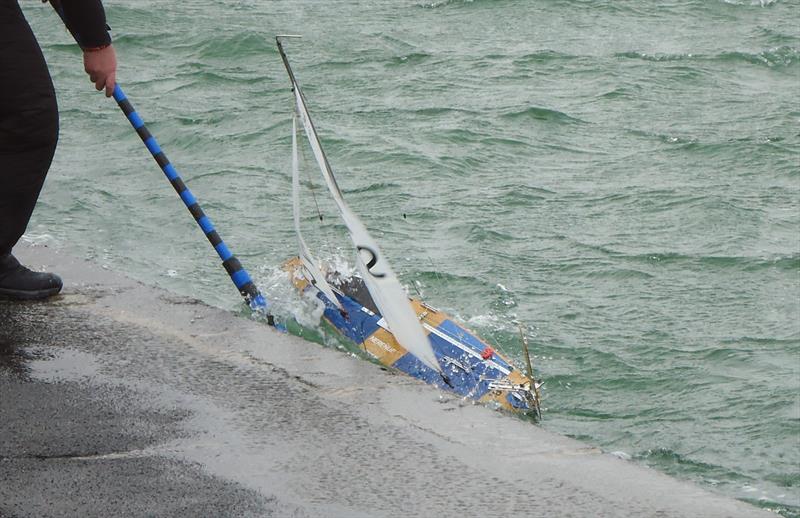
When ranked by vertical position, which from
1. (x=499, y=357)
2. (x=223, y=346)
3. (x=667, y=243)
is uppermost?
(x=223, y=346)

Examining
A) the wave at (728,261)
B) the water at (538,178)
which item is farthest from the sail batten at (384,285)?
the wave at (728,261)

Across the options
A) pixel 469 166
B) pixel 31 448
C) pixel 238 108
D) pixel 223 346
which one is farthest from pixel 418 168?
pixel 31 448

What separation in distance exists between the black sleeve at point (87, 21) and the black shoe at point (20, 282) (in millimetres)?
1127

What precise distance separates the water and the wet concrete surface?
5.34 meters

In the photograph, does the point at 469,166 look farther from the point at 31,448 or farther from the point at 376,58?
the point at 31,448

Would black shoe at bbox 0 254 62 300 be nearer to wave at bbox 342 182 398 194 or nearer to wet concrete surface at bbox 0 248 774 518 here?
wet concrete surface at bbox 0 248 774 518

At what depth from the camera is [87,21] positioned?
549 cm

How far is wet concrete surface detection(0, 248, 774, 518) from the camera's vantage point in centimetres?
423

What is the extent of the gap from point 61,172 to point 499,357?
29.0 ft

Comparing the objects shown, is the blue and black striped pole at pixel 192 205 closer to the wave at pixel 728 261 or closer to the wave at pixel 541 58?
the wave at pixel 728 261

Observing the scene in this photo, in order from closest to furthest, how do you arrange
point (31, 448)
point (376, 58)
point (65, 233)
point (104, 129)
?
point (31, 448)
point (65, 233)
point (104, 129)
point (376, 58)

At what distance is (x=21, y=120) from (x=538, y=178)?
12.9 m

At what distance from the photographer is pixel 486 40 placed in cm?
2431

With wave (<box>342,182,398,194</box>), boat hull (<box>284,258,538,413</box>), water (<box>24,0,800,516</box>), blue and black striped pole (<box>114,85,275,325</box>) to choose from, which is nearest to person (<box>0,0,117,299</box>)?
blue and black striped pole (<box>114,85,275,325</box>)
